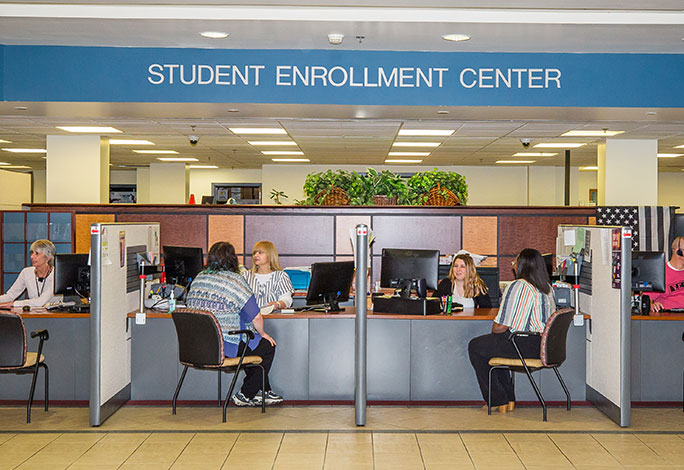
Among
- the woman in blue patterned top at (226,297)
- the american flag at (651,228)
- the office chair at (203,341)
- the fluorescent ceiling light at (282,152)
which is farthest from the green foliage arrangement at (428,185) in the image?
the fluorescent ceiling light at (282,152)

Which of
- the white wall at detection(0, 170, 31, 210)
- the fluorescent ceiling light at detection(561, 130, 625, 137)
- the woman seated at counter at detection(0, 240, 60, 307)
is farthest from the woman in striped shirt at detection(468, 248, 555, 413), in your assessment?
the white wall at detection(0, 170, 31, 210)

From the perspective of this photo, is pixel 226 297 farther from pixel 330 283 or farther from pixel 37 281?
pixel 37 281

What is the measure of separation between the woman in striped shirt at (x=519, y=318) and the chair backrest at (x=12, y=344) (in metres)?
3.38

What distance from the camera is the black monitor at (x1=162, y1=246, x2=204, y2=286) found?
673 cm

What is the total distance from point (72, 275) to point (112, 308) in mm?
962

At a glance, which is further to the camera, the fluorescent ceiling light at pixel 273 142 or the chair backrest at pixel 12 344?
the fluorescent ceiling light at pixel 273 142

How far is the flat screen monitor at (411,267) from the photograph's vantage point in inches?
265

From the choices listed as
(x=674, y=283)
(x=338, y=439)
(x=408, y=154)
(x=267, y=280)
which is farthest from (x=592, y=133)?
(x=338, y=439)

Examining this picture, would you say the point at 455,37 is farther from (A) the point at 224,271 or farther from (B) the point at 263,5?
(A) the point at 224,271

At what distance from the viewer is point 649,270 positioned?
21.0 ft

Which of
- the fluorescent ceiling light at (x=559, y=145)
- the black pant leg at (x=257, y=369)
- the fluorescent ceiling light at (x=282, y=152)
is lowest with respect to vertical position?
the black pant leg at (x=257, y=369)

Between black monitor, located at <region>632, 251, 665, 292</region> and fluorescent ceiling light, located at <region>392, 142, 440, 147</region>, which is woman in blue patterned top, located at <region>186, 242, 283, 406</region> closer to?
black monitor, located at <region>632, 251, 665, 292</region>

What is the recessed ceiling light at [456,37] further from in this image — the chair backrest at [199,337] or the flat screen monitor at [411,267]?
the chair backrest at [199,337]

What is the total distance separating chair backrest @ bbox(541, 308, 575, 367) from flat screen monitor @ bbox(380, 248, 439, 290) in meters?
1.39
